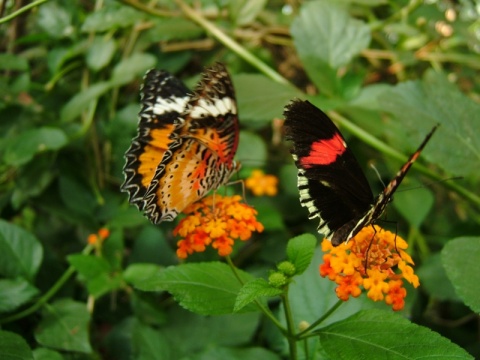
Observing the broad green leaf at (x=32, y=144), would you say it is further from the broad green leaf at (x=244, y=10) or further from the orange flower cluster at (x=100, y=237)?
the broad green leaf at (x=244, y=10)

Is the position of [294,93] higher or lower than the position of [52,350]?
higher

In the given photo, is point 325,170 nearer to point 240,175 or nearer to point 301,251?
point 301,251

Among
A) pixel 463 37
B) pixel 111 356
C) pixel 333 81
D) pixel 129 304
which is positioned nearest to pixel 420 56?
pixel 463 37

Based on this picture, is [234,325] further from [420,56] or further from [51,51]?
[420,56]

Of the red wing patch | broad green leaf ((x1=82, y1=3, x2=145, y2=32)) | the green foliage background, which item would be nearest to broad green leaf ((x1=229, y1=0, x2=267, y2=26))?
the green foliage background

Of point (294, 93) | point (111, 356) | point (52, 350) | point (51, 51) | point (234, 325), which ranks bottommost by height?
point (111, 356)

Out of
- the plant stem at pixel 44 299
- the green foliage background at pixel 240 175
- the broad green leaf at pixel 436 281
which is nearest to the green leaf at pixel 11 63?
the green foliage background at pixel 240 175

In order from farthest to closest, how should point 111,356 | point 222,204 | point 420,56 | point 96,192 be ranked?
point 420,56 → point 96,192 → point 111,356 → point 222,204
